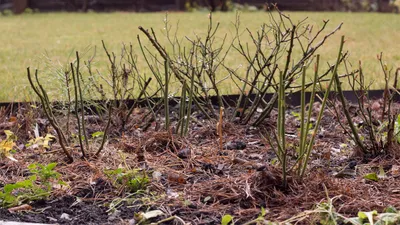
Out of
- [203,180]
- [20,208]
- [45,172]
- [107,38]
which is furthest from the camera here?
[107,38]

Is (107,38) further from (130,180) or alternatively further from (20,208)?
(20,208)

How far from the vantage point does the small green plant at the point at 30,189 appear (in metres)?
2.41

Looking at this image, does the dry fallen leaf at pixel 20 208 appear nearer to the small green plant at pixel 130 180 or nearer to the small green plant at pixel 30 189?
the small green plant at pixel 30 189

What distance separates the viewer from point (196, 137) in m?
3.58

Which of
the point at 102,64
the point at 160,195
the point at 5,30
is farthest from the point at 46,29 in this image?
the point at 160,195

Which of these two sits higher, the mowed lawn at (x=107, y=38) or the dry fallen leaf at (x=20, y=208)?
the dry fallen leaf at (x=20, y=208)

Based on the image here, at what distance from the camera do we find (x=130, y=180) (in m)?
2.58

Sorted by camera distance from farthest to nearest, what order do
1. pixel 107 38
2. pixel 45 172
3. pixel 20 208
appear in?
pixel 107 38
pixel 45 172
pixel 20 208

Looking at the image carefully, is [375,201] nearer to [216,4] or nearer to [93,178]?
[93,178]

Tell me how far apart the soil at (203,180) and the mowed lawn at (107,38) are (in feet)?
5.46

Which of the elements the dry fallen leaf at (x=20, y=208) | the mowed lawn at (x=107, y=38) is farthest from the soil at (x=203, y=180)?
the mowed lawn at (x=107, y=38)

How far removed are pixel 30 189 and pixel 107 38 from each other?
28.2 ft

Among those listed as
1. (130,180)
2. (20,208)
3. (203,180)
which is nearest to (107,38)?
(203,180)

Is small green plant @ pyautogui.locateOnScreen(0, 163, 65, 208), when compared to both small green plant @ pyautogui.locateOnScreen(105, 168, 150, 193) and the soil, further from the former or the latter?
small green plant @ pyautogui.locateOnScreen(105, 168, 150, 193)
